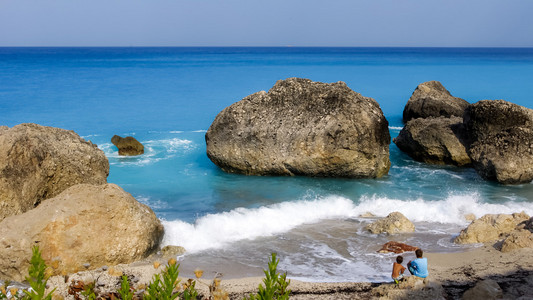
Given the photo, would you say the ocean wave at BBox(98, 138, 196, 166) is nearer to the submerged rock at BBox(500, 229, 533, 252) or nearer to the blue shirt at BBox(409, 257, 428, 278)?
the blue shirt at BBox(409, 257, 428, 278)

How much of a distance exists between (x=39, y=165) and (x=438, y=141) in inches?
538

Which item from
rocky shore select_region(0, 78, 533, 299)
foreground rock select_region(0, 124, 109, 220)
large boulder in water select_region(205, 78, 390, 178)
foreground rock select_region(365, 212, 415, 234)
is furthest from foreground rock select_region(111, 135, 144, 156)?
foreground rock select_region(365, 212, 415, 234)

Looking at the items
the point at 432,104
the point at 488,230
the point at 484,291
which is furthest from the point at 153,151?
the point at 484,291

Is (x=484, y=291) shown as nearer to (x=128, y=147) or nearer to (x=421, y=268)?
(x=421, y=268)

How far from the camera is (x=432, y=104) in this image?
81.5 ft

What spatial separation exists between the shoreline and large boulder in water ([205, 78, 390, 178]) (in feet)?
21.7

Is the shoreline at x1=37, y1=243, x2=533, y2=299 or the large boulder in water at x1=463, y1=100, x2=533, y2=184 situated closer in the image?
the shoreline at x1=37, y1=243, x2=533, y2=299

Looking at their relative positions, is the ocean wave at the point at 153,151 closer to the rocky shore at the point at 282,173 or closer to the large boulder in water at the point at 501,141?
the rocky shore at the point at 282,173

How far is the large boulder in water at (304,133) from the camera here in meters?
16.6

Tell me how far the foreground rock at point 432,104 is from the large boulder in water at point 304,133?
326 inches

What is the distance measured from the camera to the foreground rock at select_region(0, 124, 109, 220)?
1074 cm

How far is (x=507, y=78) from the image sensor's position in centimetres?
5869

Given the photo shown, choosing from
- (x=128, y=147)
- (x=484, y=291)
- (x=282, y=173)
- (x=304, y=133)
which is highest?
(x=304, y=133)

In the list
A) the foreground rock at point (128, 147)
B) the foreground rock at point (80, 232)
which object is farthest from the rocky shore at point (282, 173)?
the foreground rock at point (128, 147)
